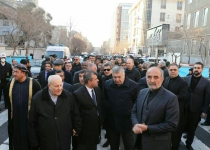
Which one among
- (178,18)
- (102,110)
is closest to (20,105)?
(102,110)

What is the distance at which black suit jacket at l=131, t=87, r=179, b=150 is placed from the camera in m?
2.88

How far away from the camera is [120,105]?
4.02 metres

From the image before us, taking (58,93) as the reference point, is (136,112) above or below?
below

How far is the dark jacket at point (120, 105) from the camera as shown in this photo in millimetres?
4035

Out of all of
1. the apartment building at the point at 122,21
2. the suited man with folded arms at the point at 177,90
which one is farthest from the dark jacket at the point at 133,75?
the apartment building at the point at 122,21

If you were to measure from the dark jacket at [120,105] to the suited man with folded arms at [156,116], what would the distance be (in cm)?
88

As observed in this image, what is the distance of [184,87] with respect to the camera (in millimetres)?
4699

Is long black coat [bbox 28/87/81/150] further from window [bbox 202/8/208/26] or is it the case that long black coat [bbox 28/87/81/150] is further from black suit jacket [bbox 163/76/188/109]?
window [bbox 202/8/208/26]

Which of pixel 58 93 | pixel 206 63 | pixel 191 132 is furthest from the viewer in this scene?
pixel 206 63

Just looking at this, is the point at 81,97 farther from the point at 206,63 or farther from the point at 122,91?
the point at 206,63

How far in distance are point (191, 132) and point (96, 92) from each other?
268cm

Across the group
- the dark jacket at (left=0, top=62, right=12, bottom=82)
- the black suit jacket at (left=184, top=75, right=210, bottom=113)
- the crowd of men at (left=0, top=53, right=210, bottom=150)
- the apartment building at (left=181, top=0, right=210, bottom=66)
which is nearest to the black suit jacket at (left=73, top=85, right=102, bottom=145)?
the crowd of men at (left=0, top=53, right=210, bottom=150)

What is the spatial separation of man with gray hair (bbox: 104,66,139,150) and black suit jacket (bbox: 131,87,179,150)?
1.00m

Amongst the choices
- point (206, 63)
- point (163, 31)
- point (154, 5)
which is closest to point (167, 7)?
point (154, 5)
